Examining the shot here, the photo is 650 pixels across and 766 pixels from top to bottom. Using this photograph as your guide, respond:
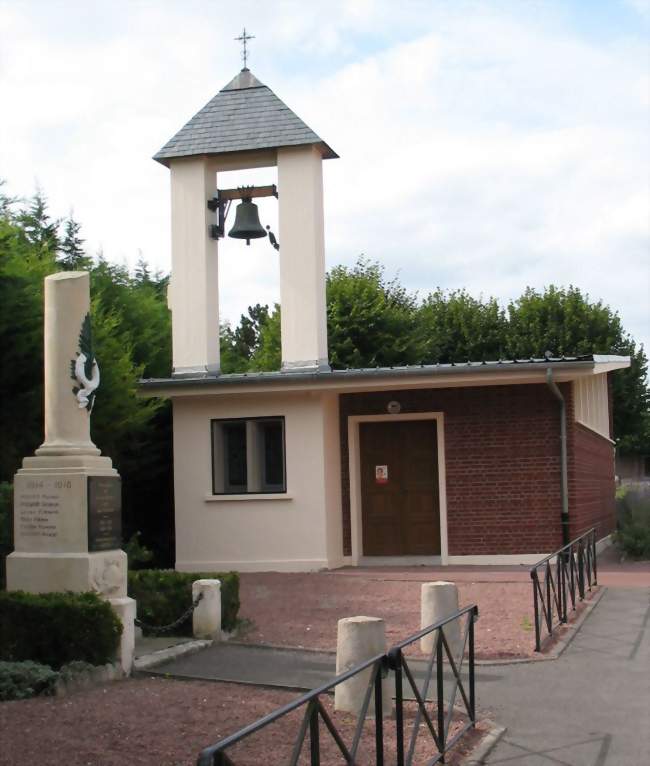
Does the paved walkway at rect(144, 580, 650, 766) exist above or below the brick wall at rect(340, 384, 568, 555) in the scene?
below

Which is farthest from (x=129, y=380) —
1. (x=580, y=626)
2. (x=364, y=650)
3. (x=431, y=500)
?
(x=364, y=650)

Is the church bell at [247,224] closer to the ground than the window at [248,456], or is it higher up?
higher up

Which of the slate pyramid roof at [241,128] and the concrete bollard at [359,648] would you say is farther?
the slate pyramid roof at [241,128]

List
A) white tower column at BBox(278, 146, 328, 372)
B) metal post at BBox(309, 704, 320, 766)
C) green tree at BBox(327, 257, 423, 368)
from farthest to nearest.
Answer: green tree at BBox(327, 257, 423, 368) → white tower column at BBox(278, 146, 328, 372) → metal post at BBox(309, 704, 320, 766)

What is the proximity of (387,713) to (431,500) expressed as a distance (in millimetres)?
10487

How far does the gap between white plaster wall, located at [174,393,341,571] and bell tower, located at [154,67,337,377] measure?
0.70 metres

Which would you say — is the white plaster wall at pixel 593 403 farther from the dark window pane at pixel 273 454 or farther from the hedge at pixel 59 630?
the hedge at pixel 59 630

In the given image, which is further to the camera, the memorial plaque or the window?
the window

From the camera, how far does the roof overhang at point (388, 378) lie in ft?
55.8

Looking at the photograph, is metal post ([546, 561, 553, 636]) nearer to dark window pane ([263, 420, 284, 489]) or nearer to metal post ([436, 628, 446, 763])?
metal post ([436, 628, 446, 763])

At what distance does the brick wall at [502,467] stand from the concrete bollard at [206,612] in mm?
7475

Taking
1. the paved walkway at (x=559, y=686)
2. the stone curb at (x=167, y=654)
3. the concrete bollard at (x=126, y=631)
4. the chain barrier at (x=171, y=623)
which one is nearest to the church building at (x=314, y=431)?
the paved walkway at (x=559, y=686)

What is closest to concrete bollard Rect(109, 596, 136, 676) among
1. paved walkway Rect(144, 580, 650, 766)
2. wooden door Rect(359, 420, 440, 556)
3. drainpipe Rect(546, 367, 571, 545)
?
paved walkway Rect(144, 580, 650, 766)

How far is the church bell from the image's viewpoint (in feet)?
60.1
